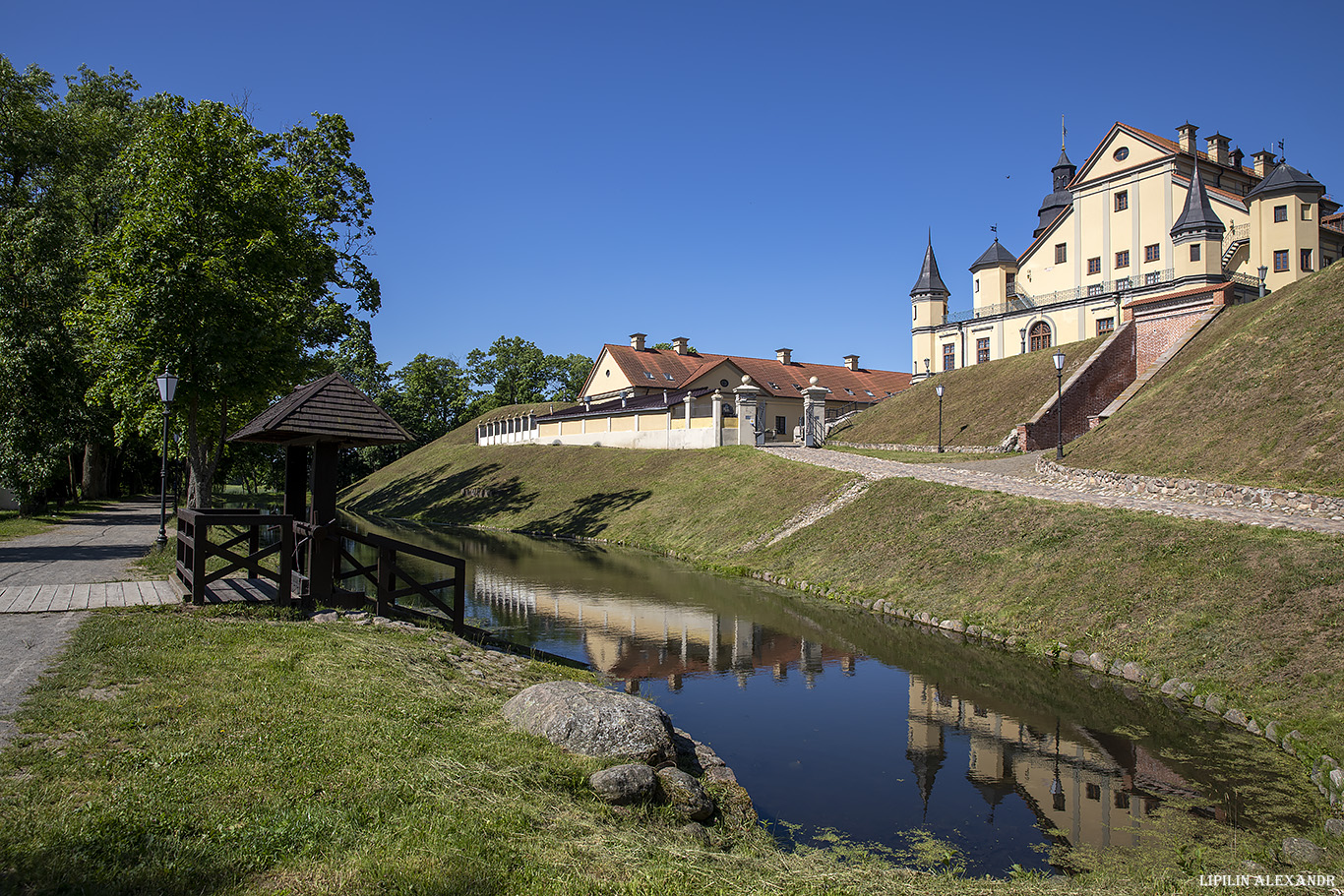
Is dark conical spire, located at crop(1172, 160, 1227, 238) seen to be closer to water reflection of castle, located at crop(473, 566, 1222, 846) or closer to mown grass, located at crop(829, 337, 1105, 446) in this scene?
mown grass, located at crop(829, 337, 1105, 446)

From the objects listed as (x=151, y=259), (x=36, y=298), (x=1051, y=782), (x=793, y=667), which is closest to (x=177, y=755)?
(x=1051, y=782)

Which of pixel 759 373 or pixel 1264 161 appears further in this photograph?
pixel 759 373

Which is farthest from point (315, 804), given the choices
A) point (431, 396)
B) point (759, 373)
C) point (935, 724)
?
point (431, 396)

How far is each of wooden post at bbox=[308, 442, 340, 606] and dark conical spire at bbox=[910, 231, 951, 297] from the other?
47233 millimetres

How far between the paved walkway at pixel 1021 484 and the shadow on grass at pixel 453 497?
15.2m

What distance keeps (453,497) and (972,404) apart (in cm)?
2985

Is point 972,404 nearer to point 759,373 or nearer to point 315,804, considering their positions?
point 759,373

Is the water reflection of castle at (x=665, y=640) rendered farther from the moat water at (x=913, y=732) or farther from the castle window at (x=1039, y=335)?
the castle window at (x=1039, y=335)

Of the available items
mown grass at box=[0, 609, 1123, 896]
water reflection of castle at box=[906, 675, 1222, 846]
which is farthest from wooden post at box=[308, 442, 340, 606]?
water reflection of castle at box=[906, 675, 1222, 846]

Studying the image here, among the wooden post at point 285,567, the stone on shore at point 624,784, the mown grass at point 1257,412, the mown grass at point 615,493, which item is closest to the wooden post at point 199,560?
the wooden post at point 285,567

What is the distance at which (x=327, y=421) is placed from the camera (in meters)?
11.6

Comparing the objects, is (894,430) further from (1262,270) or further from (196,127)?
(196,127)

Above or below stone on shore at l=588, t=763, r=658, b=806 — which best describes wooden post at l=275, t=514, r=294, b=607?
above

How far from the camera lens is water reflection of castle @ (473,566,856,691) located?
41.6 ft
